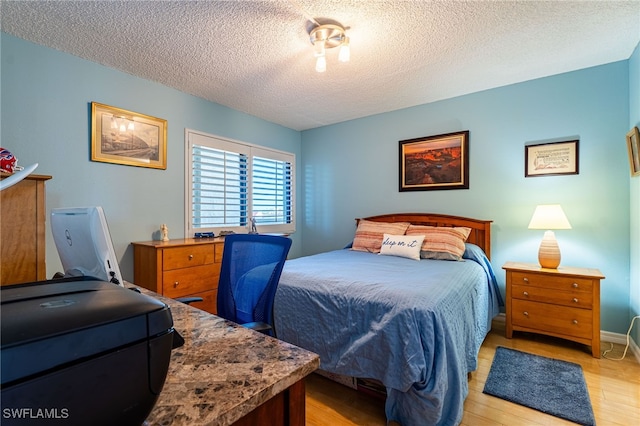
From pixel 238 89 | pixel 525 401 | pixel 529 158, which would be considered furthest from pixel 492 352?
pixel 238 89

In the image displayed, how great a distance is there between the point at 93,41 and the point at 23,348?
107 inches

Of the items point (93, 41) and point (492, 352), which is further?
point (492, 352)

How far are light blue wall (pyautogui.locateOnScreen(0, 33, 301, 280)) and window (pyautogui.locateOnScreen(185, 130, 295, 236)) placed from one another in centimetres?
16

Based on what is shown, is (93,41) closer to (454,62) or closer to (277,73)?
(277,73)

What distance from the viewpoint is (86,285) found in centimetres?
59

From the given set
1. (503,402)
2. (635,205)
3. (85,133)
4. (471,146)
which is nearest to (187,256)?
(85,133)

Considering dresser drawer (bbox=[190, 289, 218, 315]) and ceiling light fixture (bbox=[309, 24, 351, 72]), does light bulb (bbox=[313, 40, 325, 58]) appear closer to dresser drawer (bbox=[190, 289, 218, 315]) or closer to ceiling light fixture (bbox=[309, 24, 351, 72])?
ceiling light fixture (bbox=[309, 24, 351, 72])

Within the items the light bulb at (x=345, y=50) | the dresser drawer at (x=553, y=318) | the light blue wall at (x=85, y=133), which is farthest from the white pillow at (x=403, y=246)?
the light blue wall at (x=85, y=133)

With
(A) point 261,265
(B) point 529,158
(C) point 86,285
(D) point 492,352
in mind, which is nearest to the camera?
(C) point 86,285

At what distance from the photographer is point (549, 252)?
2576 mm

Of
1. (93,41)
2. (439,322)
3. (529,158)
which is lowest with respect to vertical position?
(439,322)

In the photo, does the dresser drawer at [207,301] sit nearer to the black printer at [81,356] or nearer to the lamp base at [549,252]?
the black printer at [81,356]

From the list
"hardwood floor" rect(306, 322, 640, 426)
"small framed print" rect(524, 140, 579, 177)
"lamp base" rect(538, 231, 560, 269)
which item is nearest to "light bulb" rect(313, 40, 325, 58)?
"small framed print" rect(524, 140, 579, 177)

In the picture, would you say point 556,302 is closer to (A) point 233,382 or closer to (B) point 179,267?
(A) point 233,382
